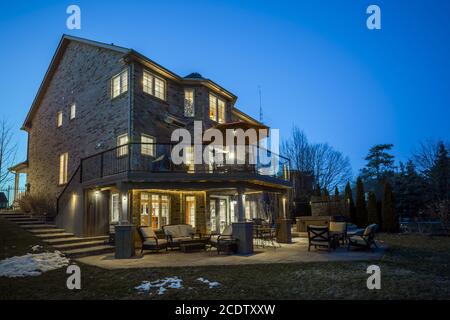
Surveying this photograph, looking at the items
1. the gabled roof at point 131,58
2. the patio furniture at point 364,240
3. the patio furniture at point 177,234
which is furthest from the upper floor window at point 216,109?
the patio furniture at point 364,240

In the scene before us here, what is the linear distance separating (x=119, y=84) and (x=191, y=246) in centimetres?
860

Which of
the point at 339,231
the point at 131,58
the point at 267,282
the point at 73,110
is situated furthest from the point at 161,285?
the point at 73,110

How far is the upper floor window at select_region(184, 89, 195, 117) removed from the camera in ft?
53.5

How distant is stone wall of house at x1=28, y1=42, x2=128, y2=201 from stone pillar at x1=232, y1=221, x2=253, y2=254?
22.7 feet

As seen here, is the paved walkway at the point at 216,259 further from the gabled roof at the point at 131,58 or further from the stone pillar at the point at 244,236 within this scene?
the gabled roof at the point at 131,58

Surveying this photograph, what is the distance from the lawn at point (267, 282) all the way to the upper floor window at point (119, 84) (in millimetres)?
8524

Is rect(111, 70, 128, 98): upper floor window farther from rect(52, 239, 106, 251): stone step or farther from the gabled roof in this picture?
rect(52, 239, 106, 251): stone step

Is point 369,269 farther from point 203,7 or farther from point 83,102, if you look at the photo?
point 203,7

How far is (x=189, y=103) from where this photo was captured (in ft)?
53.8

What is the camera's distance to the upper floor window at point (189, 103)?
16.3 metres

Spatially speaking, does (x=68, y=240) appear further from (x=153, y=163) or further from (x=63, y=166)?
(x=63, y=166)

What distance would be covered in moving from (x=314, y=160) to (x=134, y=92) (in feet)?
76.1

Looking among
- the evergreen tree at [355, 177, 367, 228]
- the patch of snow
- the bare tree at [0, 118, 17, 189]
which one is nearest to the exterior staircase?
the patch of snow

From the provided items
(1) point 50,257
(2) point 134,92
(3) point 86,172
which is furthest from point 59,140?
(1) point 50,257
